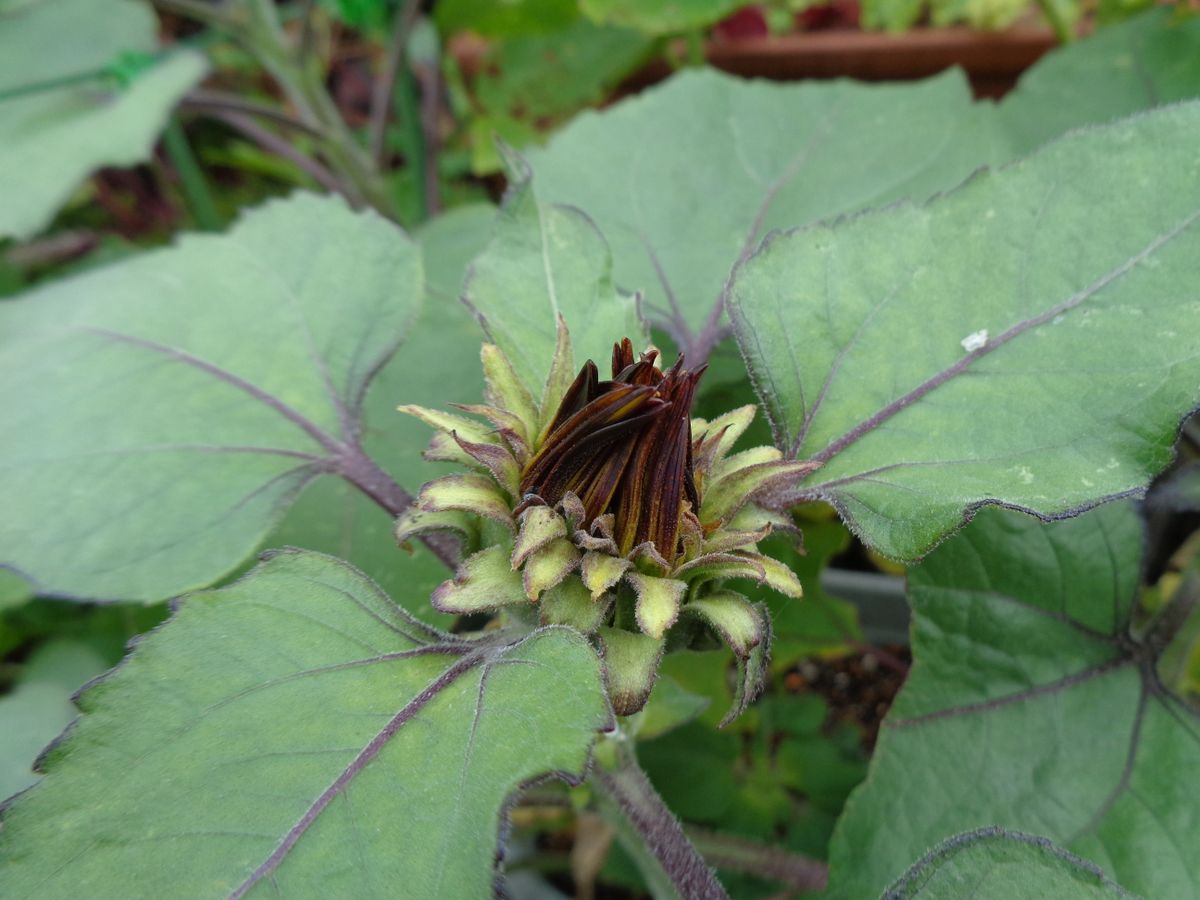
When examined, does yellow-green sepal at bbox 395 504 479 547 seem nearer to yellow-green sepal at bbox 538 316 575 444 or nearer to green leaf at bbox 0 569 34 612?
yellow-green sepal at bbox 538 316 575 444

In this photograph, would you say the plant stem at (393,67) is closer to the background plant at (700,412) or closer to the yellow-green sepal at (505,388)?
the background plant at (700,412)

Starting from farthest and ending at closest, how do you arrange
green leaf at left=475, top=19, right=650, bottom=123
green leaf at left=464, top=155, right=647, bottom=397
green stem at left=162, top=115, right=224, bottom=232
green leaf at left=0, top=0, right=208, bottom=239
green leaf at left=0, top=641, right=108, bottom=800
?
→ green leaf at left=475, top=19, right=650, bottom=123, green stem at left=162, top=115, right=224, bottom=232, green leaf at left=0, top=0, right=208, bottom=239, green leaf at left=0, top=641, right=108, bottom=800, green leaf at left=464, top=155, right=647, bottom=397

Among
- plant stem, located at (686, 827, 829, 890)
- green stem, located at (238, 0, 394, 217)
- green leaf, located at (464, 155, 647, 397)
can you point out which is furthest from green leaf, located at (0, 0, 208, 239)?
plant stem, located at (686, 827, 829, 890)

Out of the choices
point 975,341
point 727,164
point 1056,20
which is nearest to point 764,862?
point 975,341

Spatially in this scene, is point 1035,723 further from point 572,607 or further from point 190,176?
point 190,176

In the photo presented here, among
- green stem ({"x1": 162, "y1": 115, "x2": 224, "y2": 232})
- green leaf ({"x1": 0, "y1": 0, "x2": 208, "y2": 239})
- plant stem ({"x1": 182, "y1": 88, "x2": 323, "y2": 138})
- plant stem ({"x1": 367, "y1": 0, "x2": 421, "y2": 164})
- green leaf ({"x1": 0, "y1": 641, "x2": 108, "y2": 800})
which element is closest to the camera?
green leaf ({"x1": 0, "y1": 641, "x2": 108, "y2": 800})

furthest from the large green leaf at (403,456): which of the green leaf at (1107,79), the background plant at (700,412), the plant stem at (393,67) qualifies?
the green leaf at (1107,79)
